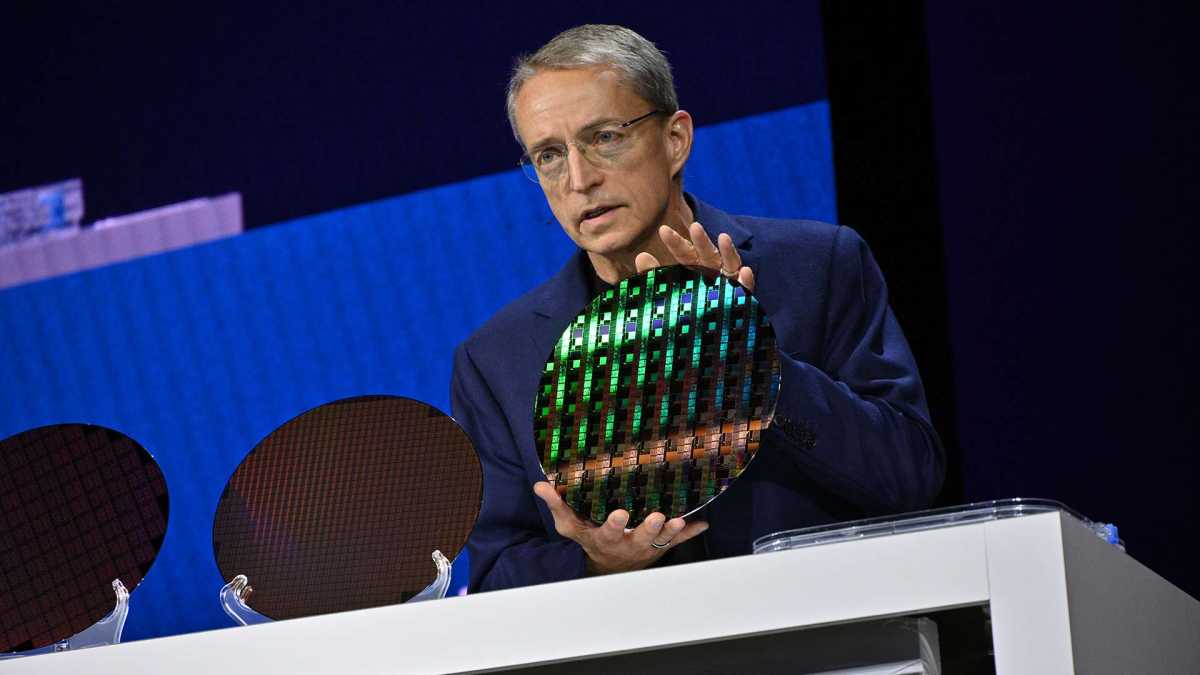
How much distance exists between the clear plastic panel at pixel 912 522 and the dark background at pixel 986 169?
4.44ft

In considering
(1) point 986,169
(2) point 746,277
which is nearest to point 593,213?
(2) point 746,277

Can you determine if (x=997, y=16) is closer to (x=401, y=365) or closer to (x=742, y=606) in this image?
(x=401, y=365)

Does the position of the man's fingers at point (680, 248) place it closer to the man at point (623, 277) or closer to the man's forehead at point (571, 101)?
the man at point (623, 277)

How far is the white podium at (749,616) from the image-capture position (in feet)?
3.03

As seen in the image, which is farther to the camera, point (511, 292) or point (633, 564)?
point (511, 292)

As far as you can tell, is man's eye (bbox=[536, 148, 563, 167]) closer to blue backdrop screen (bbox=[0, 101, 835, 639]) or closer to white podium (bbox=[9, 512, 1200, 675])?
blue backdrop screen (bbox=[0, 101, 835, 639])

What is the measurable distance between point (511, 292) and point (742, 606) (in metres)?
1.52

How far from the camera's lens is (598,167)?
1.78 metres

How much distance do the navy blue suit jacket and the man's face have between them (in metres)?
0.09

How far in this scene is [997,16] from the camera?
2.43 meters

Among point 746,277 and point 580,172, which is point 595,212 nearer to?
point 580,172

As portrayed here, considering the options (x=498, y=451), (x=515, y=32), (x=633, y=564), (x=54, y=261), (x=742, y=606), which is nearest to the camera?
(x=742, y=606)

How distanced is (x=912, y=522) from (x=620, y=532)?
28 centimetres

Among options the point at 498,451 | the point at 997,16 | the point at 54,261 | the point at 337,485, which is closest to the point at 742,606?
the point at 337,485
